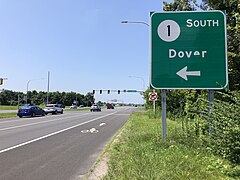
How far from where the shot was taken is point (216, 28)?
27.6 feet

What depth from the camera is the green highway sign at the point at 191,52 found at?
27.4 feet

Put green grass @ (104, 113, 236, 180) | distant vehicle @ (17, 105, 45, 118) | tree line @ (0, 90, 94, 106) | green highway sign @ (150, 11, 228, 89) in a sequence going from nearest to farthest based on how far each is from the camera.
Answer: green grass @ (104, 113, 236, 180) < green highway sign @ (150, 11, 228, 89) < distant vehicle @ (17, 105, 45, 118) < tree line @ (0, 90, 94, 106)

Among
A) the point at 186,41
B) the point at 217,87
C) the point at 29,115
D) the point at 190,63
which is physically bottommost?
the point at 29,115

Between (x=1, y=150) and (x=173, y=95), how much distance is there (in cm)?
1949

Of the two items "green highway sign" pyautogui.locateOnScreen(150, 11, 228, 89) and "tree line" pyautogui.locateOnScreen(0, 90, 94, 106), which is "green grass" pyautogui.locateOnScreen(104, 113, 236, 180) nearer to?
"green highway sign" pyautogui.locateOnScreen(150, 11, 228, 89)

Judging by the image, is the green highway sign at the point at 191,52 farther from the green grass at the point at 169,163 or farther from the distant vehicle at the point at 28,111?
the distant vehicle at the point at 28,111

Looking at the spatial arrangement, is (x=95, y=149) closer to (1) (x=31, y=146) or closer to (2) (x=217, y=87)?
(1) (x=31, y=146)

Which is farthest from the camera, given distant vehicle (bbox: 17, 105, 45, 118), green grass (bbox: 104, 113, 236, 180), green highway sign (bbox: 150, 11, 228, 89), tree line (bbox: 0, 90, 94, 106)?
tree line (bbox: 0, 90, 94, 106)

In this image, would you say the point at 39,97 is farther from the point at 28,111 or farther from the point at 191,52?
the point at 191,52

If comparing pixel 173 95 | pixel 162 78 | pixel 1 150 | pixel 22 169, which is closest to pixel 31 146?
pixel 1 150

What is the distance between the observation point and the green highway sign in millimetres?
8352

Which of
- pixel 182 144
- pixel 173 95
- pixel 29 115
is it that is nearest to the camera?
pixel 182 144

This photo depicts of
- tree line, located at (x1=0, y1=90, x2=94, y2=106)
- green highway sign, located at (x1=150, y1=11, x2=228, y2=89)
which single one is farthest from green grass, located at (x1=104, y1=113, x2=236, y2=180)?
tree line, located at (x1=0, y1=90, x2=94, y2=106)

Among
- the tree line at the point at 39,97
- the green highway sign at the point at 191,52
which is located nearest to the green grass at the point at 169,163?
the green highway sign at the point at 191,52
